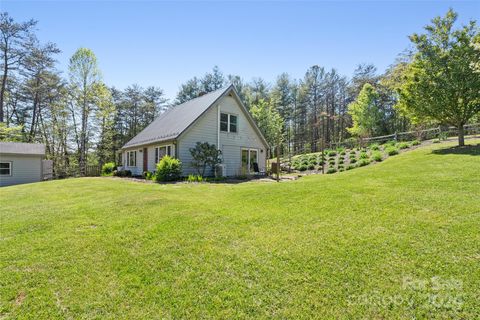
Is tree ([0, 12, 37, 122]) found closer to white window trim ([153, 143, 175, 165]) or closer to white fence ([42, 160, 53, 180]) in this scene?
white fence ([42, 160, 53, 180])

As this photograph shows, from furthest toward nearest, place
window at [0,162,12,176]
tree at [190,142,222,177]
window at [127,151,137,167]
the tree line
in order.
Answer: window at [127,151,137,167] < window at [0,162,12,176] < tree at [190,142,222,177] < the tree line

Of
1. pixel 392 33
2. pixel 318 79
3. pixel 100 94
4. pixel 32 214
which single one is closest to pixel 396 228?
pixel 32 214

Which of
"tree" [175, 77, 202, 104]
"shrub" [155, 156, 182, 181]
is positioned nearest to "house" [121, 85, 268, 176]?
"shrub" [155, 156, 182, 181]

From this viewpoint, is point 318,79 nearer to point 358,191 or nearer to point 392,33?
point 392,33

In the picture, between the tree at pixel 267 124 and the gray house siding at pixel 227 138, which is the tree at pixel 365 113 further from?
the gray house siding at pixel 227 138

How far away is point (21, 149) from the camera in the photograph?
1756 cm

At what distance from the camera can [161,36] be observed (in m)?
11.3

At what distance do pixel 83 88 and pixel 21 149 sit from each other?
9941 millimetres

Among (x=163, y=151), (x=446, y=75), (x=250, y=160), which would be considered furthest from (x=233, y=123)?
(x=446, y=75)

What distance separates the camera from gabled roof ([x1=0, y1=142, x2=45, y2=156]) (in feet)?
55.3

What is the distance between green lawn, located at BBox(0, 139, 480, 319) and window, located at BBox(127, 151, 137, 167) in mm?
13888

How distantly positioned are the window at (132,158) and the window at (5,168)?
7.56 meters

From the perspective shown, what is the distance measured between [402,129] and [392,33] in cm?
2787

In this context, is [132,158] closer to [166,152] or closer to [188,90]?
[166,152]
